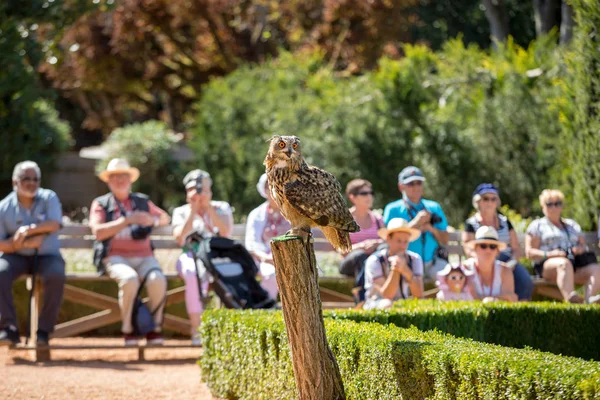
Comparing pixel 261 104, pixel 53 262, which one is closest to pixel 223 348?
pixel 53 262

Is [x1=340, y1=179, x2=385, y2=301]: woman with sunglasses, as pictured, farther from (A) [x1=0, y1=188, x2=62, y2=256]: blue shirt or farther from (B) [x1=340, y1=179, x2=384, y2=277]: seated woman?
(A) [x1=0, y1=188, x2=62, y2=256]: blue shirt

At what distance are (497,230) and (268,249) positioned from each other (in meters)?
2.24

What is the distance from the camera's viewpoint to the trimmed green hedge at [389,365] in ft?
15.1

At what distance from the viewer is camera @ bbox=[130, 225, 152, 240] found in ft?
Result: 31.0

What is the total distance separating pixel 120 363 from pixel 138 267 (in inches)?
36.0

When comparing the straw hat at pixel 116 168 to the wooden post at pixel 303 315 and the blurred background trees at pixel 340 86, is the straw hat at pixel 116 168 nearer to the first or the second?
the blurred background trees at pixel 340 86

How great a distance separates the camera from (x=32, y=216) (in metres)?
9.24

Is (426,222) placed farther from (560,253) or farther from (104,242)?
(104,242)

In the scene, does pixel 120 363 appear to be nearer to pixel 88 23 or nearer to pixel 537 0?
Result: pixel 537 0

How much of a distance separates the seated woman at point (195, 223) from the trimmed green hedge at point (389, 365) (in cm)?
173

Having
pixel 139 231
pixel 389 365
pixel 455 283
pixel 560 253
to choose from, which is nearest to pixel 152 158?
pixel 139 231

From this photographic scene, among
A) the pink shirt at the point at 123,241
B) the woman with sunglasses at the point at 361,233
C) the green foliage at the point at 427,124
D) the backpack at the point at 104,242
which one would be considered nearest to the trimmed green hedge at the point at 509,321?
the woman with sunglasses at the point at 361,233

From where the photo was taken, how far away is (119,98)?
27641 mm

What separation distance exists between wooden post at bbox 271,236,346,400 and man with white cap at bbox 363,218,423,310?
2.91m
